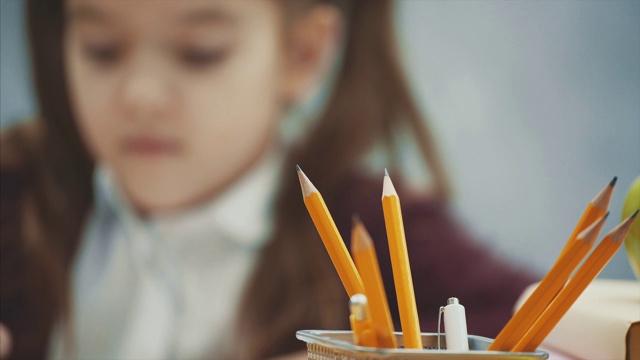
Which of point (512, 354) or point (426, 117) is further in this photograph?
point (426, 117)

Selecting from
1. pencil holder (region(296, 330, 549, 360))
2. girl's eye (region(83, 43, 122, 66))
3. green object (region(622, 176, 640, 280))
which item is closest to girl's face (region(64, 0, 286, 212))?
girl's eye (region(83, 43, 122, 66))

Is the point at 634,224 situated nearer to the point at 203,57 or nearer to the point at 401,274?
the point at 401,274

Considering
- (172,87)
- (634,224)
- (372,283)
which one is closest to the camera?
(372,283)

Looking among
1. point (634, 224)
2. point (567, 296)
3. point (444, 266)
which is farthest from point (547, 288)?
point (444, 266)

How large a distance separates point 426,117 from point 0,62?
2.34ft

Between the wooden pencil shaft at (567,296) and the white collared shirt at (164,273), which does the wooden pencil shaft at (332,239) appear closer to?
the wooden pencil shaft at (567,296)

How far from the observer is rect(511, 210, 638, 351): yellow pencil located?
25cm

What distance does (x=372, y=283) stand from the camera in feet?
0.76

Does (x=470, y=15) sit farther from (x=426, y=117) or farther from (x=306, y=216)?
(x=306, y=216)

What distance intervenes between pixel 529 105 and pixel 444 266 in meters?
0.32

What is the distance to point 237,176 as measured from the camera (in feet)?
4.19

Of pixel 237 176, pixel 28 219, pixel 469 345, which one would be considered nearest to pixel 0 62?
pixel 28 219

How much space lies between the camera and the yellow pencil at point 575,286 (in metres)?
0.25

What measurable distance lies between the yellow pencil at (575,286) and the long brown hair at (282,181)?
999mm
